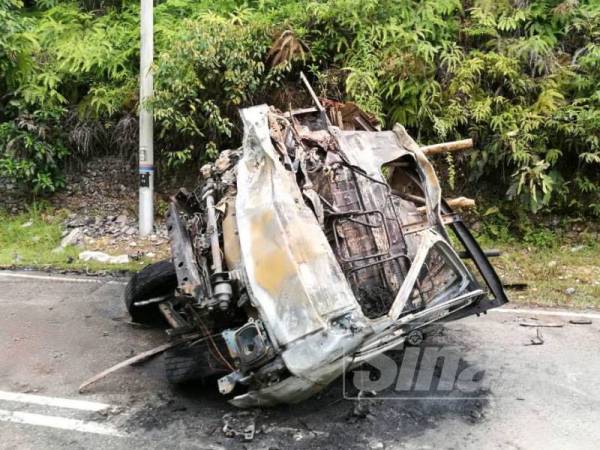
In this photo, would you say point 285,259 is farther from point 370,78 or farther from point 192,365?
point 370,78

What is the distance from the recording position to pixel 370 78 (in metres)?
7.17

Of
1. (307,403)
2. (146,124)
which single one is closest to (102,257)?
(146,124)

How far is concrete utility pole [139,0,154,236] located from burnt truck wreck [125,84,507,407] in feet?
8.68

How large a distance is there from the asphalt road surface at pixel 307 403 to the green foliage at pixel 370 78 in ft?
9.20

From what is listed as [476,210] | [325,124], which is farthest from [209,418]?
[476,210]

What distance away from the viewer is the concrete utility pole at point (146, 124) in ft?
23.1

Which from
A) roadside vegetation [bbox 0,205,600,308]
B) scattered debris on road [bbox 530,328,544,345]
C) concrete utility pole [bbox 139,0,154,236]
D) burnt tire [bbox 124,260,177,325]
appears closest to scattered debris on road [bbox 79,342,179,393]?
burnt tire [bbox 124,260,177,325]

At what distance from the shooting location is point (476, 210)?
24.1 ft

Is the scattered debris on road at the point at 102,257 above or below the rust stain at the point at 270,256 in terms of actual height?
below

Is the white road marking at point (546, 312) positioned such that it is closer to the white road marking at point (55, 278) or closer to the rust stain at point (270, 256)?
the rust stain at point (270, 256)

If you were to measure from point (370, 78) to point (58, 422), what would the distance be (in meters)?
5.50

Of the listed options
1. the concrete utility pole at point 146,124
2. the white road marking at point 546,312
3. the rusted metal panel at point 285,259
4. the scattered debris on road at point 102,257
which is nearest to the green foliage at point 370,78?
the concrete utility pole at point 146,124

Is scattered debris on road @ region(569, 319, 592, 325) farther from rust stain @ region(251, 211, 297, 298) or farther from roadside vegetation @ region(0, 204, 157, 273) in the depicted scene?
roadside vegetation @ region(0, 204, 157, 273)

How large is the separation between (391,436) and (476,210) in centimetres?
464
